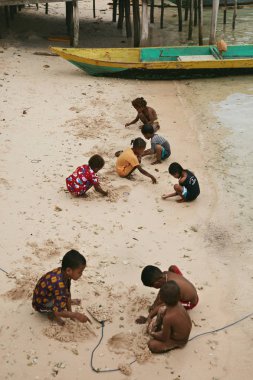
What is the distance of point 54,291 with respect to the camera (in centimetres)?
442

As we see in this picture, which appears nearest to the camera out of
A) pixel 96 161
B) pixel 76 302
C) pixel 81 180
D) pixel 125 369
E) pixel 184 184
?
pixel 125 369

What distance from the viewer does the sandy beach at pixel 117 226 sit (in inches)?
173

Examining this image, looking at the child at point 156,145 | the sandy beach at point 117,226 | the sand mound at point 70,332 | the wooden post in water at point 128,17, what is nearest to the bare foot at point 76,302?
the sandy beach at point 117,226

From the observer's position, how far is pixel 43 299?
4.48 metres

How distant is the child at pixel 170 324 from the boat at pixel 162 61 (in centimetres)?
896

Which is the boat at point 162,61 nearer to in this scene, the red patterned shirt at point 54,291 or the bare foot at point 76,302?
the bare foot at point 76,302

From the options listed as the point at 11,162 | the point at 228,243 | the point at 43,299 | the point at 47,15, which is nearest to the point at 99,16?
the point at 47,15

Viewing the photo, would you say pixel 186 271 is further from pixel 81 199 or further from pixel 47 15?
pixel 47 15

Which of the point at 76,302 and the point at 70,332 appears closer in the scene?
the point at 70,332

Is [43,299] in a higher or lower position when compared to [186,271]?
higher

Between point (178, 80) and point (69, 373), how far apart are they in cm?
1021

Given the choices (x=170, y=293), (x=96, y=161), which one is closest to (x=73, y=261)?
(x=170, y=293)

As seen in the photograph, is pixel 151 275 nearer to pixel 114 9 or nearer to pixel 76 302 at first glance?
pixel 76 302

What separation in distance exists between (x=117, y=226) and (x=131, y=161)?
4.41 feet
